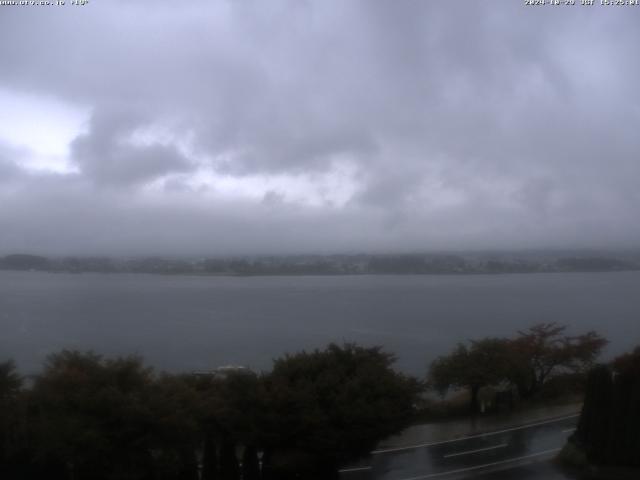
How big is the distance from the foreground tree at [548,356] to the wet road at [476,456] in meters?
4.79

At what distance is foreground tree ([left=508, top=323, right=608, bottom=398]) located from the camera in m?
24.5

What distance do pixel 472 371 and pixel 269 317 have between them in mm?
41569

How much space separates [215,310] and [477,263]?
43.5m

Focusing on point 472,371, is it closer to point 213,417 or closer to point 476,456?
point 476,456

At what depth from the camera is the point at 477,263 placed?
97375 millimetres

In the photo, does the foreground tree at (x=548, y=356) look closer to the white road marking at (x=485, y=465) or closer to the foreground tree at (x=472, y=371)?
the foreground tree at (x=472, y=371)

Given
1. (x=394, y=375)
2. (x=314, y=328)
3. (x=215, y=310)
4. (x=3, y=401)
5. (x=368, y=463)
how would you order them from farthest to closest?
(x=215, y=310) → (x=314, y=328) → (x=368, y=463) → (x=394, y=375) → (x=3, y=401)

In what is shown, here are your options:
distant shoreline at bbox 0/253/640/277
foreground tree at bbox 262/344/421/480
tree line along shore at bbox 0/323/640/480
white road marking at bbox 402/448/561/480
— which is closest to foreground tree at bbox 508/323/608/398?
white road marking at bbox 402/448/561/480

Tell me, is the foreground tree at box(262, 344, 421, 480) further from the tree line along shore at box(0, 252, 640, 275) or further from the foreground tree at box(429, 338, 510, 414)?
the tree line along shore at box(0, 252, 640, 275)

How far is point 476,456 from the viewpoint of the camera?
54.2 ft

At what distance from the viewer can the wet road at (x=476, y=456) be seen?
15.0m

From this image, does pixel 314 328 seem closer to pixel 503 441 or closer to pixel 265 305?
pixel 265 305

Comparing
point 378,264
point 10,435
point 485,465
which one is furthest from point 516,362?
point 378,264

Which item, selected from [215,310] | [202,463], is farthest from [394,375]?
[215,310]
